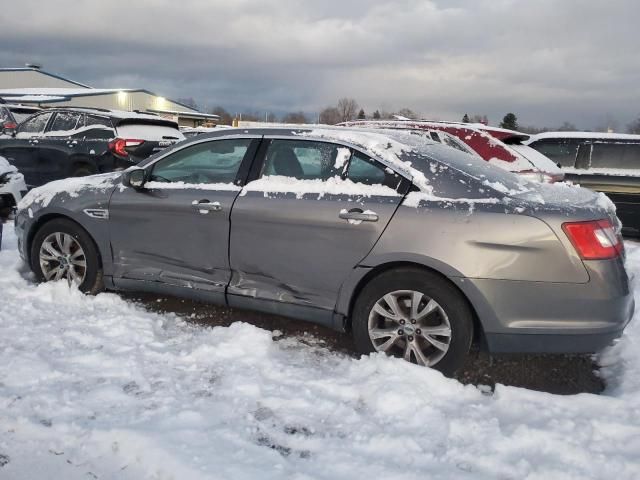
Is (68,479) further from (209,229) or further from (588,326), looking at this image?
(588,326)

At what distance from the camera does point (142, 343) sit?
11.8ft

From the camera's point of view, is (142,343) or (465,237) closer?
(465,237)

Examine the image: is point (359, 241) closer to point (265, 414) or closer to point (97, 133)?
point (265, 414)

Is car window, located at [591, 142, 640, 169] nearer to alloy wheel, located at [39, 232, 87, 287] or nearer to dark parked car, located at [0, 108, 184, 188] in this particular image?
dark parked car, located at [0, 108, 184, 188]

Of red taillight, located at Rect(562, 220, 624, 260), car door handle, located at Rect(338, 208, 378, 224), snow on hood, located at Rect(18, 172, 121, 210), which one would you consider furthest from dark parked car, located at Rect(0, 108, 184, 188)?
red taillight, located at Rect(562, 220, 624, 260)

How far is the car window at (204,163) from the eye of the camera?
401 cm

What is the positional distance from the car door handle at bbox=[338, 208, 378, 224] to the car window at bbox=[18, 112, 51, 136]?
8.17 m

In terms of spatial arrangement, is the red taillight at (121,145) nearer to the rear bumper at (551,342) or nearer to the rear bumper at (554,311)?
the rear bumper at (554,311)

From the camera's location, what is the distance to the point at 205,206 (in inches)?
153

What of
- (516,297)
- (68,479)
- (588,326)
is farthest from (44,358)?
(588,326)

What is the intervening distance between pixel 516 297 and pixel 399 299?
68 centimetres

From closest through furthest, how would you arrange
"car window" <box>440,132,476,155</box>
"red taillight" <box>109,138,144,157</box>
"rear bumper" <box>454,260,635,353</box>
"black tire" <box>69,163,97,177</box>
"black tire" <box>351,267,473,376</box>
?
"rear bumper" <box>454,260,635,353</box>
"black tire" <box>351,267,473,376</box>
"car window" <box>440,132,476,155</box>
"red taillight" <box>109,138,144,157</box>
"black tire" <box>69,163,97,177</box>

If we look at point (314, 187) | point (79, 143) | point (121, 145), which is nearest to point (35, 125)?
point (79, 143)

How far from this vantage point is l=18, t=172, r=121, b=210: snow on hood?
14.5ft
